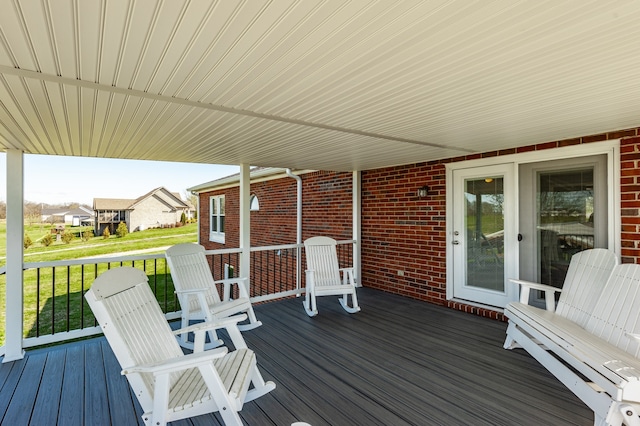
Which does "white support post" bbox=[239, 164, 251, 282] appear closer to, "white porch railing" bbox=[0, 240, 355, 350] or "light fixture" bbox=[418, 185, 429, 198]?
"white porch railing" bbox=[0, 240, 355, 350]

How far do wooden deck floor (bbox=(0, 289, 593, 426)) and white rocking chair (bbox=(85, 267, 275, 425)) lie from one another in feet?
1.43

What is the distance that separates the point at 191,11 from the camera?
50.9 inches

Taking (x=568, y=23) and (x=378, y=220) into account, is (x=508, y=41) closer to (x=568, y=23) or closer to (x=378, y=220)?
(x=568, y=23)

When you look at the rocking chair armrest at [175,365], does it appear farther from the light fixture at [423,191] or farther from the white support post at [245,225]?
the light fixture at [423,191]

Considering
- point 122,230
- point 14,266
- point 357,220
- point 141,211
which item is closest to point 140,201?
point 141,211

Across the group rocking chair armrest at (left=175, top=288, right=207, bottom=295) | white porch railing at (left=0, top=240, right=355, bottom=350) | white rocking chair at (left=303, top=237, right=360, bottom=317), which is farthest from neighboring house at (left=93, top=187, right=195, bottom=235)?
rocking chair armrest at (left=175, top=288, right=207, bottom=295)

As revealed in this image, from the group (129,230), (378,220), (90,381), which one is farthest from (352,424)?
(129,230)

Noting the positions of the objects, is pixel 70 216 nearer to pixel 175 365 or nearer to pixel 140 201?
pixel 140 201

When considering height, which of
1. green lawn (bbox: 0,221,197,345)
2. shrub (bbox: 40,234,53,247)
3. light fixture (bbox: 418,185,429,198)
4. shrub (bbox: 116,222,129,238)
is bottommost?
green lawn (bbox: 0,221,197,345)

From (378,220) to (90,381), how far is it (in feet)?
15.6

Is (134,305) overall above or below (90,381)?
above

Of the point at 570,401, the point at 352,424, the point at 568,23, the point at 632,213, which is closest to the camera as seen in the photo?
the point at 568,23

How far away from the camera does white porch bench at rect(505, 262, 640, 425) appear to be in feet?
6.23

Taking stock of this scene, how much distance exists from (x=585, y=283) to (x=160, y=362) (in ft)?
12.0
